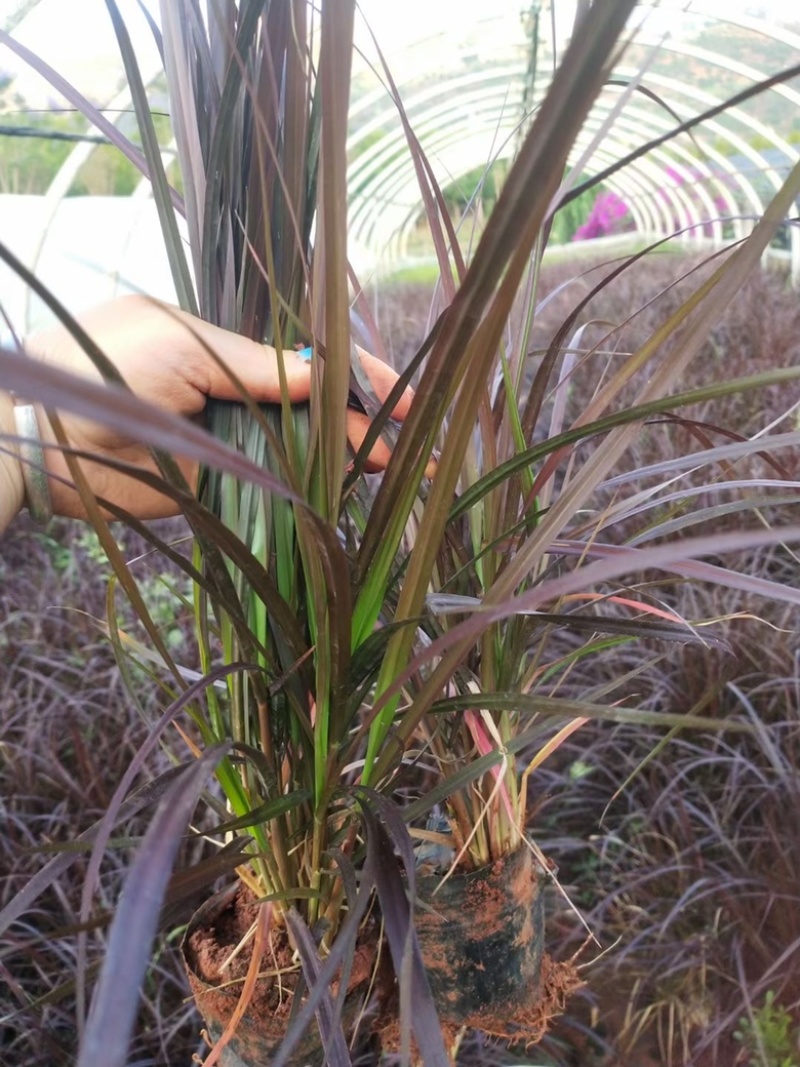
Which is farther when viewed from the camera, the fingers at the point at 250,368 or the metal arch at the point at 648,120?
the metal arch at the point at 648,120

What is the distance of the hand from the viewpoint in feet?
1.25

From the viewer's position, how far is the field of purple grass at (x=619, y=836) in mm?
896

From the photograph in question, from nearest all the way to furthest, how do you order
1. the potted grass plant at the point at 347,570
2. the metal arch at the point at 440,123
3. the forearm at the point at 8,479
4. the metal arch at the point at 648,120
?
the potted grass plant at the point at 347,570
the forearm at the point at 8,479
the metal arch at the point at 648,120
the metal arch at the point at 440,123

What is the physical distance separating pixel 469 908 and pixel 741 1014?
2.30ft

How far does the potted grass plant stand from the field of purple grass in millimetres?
334

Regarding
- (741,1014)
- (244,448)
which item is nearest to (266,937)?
(244,448)

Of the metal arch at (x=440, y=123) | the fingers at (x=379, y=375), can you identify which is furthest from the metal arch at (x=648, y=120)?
the fingers at (x=379, y=375)

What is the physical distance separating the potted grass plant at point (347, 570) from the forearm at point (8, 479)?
159 mm

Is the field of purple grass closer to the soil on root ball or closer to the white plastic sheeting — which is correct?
the soil on root ball

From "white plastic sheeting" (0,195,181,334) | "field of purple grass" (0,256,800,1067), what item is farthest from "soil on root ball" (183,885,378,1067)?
"white plastic sheeting" (0,195,181,334)

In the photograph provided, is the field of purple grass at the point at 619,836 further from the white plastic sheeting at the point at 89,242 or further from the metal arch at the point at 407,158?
the metal arch at the point at 407,158

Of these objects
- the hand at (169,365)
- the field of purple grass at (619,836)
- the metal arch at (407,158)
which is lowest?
the field of purple grass at (619,836)

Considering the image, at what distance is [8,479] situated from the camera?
0.50 meters

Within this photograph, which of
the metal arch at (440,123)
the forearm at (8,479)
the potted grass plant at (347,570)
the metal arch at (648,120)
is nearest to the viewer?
the potted grass plant at (347,570)
